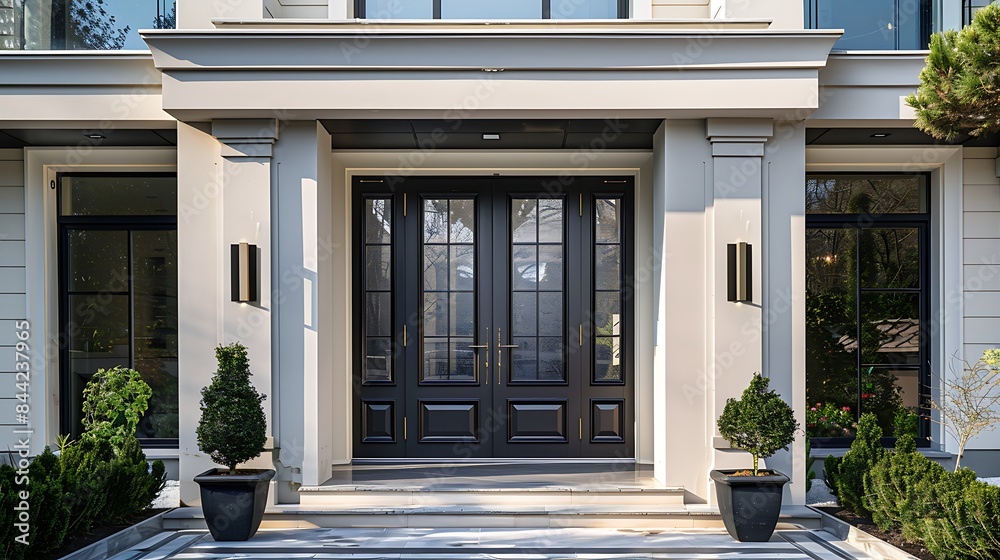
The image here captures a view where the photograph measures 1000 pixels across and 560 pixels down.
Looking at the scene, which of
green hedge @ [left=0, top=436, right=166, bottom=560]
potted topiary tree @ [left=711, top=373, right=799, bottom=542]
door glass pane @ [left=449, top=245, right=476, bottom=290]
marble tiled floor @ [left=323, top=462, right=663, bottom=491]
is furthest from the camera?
door glass pane @ [left=449, top=245, right=476, bottom=290]

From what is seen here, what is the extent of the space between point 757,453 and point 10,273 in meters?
6.60

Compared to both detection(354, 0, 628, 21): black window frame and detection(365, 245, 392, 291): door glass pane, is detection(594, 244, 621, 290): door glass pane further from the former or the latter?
detection(354, 0, 628, 21): black window frame

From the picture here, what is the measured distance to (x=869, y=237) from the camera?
23.4 feet

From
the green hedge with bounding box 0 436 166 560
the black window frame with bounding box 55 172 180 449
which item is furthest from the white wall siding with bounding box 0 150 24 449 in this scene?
the green hedge with bounding box 0 436 166 560

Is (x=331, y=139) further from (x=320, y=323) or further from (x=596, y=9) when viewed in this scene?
(x=596, y=9)

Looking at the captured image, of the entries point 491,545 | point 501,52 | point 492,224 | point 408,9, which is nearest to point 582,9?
point 501,52

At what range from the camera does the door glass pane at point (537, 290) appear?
7215 mm

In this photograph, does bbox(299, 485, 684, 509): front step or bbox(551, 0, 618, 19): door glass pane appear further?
bbox(551, 0, 618, 19): door glass pane

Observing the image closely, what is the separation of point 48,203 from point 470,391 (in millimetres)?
4250

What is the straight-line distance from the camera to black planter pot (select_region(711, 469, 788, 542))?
529cm

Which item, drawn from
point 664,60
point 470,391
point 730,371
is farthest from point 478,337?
point 664,60

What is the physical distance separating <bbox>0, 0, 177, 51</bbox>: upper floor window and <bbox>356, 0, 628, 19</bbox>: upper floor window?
1.74 metres

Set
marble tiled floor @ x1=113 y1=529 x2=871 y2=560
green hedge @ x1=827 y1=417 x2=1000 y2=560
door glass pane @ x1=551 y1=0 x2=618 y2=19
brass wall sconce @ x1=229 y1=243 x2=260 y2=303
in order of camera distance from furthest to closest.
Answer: door glass pane @ x1=551 y1=0 x2=618 y2=19
brass wall sconce @ x1=229 y1=243 x2=260 y2=303
marble tiled floor @ x1=113 y1=529 x2=871 y2=560
green hedge @ x1=827 y1=417 x2=1000 y2=560

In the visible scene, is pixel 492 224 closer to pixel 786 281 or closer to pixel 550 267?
pixel 550 267
